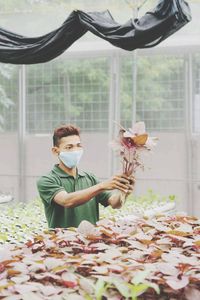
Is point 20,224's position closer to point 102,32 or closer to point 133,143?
point 102,32

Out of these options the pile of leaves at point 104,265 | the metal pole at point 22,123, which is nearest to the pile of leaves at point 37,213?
the pile of leaves at point 104,265

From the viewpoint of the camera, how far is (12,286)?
4.52ft

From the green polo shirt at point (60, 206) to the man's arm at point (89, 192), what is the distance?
6cm

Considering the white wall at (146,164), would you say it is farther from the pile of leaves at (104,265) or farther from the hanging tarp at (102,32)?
the pile of leaves at (104,265)

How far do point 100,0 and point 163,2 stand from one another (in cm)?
286

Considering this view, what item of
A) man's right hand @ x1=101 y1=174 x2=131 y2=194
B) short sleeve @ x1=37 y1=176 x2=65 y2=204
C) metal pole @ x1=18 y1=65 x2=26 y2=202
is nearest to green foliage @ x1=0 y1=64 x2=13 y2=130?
metal pole @ x1=18 y1=65 x2=26 y2=202

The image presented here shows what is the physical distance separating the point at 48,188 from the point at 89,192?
257 mm

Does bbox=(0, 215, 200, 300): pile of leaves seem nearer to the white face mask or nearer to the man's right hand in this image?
the man's right hand

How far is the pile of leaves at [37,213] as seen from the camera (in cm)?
390

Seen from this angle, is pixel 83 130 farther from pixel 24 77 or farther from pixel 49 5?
pixel 49 5

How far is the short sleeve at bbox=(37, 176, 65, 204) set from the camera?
2.94 meters

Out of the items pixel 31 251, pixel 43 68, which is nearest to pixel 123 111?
pixel 43 68

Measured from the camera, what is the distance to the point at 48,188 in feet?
9.73

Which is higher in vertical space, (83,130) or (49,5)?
(49,5)
